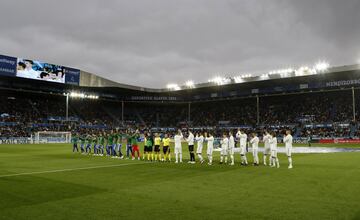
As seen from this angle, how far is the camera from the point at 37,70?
190 feet

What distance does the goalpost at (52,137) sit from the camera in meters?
56.4

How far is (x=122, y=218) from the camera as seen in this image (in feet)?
24.4

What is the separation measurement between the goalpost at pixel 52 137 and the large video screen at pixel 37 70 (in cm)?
1043

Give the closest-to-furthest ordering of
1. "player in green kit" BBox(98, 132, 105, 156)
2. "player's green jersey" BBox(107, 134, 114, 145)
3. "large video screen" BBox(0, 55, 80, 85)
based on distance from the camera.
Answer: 1. "player's green jersey" BBox(107, 134, 114, 145)
2. "player in green kit" BBox(98, 132, 105, 156)
3. "large video screen" BBox(0, 55, 80, 85)

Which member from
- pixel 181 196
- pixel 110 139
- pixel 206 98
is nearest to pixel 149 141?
pixel 110 139

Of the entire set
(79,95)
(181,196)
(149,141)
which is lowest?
(181,196)

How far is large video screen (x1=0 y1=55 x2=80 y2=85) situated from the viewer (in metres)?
53.5

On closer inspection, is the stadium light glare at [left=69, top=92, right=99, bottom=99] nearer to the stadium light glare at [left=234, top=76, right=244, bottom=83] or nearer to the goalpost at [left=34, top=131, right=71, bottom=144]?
the goalpost at [left=34, top=131, right=71, bottom=144]

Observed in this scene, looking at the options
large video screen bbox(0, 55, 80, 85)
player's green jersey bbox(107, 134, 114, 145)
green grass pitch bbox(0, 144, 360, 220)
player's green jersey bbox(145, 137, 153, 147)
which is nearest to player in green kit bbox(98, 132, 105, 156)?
player's green jersey bbox(107, 134, 114, 145)

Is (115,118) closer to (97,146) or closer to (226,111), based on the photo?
(226,111)

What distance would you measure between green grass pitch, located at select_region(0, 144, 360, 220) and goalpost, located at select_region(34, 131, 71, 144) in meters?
45.0

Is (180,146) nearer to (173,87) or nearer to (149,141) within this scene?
(149,141)

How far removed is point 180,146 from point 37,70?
46.8 metres

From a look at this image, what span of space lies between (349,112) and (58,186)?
213 feet
